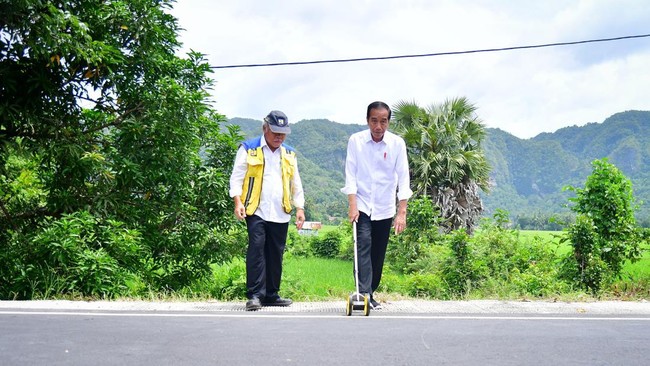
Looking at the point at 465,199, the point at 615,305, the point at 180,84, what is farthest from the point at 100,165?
the point at 465,199

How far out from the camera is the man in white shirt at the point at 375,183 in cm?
618

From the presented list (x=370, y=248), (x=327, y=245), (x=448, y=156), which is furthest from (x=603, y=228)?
(x=327, y=245)

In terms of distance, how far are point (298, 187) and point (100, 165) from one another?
4.17 m

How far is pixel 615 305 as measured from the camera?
6.23 m

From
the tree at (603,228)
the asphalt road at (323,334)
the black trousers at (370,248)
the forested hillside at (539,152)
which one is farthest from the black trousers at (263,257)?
the forested hillside at (539,152)

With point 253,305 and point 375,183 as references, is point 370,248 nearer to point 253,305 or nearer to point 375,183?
point 375,183

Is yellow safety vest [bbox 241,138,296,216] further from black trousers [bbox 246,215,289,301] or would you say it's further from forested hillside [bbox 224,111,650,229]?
forested hillside [bbox 224,111,650,229]

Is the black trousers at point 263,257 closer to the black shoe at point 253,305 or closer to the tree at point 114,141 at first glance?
the black shoe at point 253,305

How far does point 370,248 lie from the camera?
6148mm

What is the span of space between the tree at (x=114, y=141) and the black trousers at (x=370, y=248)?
Result: 11.0 ft

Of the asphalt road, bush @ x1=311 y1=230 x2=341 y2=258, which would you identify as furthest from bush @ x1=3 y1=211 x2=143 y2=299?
bush @ x1=311 y1=230 x2=341 y2=258

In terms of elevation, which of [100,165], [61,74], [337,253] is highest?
[61,74]

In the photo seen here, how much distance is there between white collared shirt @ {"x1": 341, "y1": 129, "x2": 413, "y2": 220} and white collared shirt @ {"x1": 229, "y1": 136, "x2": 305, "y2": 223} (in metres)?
0.61

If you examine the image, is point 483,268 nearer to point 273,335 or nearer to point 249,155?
point 249,155
